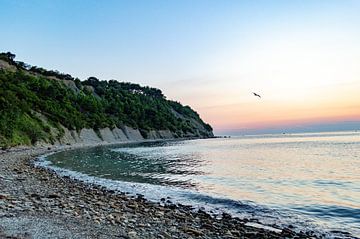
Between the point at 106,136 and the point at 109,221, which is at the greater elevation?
the point at 106,136

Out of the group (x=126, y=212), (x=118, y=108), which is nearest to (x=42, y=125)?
(x=126, y=212)

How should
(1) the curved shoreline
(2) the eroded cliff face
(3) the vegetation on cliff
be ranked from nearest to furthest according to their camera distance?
(1) the curved shoreline
(3) the vegetation on cliff
(2) the eroded cliff face

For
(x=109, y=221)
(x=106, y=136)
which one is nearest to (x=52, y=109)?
(x=106, y=136)

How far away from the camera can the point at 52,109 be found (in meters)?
89.4

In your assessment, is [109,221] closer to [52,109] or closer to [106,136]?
[52,109]

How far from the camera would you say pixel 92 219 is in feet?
35.9

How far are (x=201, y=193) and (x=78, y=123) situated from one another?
82665 mm

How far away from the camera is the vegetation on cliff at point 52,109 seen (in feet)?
208

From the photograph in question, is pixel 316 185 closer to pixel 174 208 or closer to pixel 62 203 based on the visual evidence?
pixel 174 208

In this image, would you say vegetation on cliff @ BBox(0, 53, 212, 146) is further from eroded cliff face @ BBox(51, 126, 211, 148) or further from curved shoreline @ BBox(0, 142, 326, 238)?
curved shoreline @ BBox(0, 142, 326, 238)

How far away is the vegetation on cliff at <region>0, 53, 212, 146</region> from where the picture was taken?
63.4 m

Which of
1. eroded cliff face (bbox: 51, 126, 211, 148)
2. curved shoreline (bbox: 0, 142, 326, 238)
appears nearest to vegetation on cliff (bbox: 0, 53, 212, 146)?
eroded cliff face (bbox: 51, 126, 211, 148)

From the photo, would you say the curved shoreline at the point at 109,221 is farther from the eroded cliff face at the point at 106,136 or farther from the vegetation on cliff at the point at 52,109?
the eroded cliff face at the point at 106,136

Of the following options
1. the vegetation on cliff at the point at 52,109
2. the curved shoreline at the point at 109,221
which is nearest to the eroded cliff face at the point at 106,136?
the vegetation on cliff at the point at 52,109
